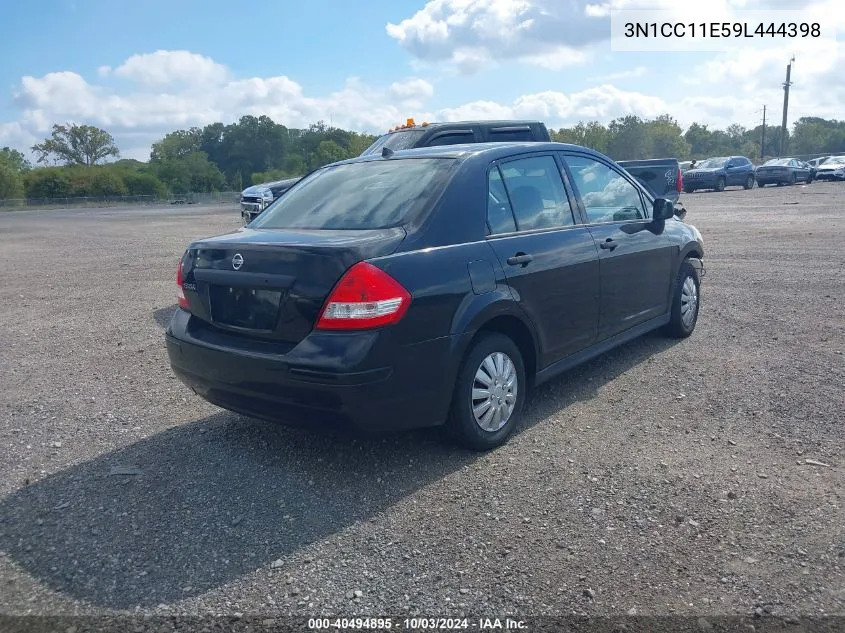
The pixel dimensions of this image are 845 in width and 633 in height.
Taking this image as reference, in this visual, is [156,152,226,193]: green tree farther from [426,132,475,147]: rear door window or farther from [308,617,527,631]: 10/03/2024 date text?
[308,617,527,631]: 10/03/2024 date text

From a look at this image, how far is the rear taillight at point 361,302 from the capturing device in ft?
12.1

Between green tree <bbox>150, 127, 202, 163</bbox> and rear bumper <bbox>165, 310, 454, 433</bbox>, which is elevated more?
green tree <bbox>150, 127, 202, 163</bbox>

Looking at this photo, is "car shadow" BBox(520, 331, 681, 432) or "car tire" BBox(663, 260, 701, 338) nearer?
"car shadow" BBox(520, 331, 681, 432)

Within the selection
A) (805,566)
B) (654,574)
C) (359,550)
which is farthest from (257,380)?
(805,566)

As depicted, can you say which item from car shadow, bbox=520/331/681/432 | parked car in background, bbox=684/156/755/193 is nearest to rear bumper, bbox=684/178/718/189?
parked car in background, bbox=684/156/755/193

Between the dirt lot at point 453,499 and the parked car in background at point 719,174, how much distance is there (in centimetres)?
2903

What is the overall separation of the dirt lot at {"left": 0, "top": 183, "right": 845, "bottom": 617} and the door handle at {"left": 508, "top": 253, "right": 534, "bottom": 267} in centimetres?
106

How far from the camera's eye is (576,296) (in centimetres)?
501

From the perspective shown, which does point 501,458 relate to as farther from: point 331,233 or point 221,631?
point 221,631

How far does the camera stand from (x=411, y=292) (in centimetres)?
381

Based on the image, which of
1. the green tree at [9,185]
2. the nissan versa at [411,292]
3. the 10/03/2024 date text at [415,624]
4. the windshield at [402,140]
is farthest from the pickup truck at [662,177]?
the green tree at [9,185]

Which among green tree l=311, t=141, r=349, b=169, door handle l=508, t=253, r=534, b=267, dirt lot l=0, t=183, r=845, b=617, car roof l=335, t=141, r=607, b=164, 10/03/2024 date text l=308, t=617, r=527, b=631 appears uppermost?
green tree l=311, t=141, r=349, b=169

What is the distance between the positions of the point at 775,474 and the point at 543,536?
143cm

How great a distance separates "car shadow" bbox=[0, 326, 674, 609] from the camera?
127 inches
